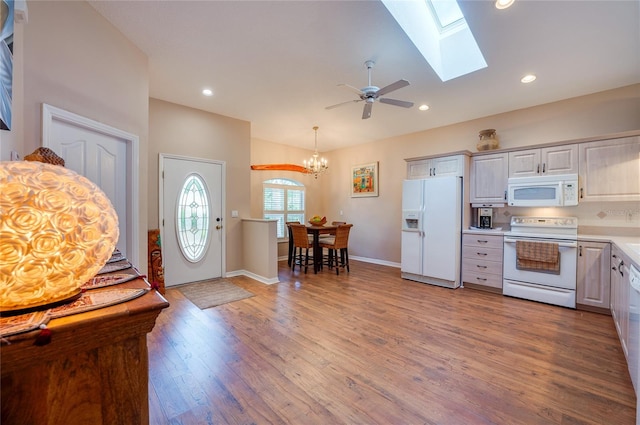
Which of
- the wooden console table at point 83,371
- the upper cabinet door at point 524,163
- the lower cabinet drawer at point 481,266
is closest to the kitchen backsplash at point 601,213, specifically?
the upper cabinet door at point 524,163

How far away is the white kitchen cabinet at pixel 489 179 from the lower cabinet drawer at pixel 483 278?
110 centimetres

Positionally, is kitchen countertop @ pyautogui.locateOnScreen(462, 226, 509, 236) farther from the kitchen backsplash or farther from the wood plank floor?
the wood plank floor

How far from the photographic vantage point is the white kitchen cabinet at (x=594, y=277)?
2.97 metres

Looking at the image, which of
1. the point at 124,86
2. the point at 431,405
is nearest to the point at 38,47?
the point at 124,86

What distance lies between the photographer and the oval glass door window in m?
4.12

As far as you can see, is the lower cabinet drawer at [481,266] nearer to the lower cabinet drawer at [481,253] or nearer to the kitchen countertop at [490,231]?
the lower cabinet drawer at [481,253]

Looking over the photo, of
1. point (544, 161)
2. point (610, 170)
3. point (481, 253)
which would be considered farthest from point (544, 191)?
point (481, 253)

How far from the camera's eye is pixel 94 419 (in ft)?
1.87

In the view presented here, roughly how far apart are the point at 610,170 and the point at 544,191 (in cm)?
66

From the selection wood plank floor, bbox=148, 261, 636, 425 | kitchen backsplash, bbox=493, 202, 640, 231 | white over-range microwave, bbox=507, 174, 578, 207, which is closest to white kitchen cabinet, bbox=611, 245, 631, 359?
wood plank floor, bbox=148, 261, 636, 425

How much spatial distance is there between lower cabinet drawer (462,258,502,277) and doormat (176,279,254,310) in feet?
10.7

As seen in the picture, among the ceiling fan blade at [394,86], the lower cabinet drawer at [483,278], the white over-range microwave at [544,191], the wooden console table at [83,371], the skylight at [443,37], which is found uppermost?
the skylight at [443,37]

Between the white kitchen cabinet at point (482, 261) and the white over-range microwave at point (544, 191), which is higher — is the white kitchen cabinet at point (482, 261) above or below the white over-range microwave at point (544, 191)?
below

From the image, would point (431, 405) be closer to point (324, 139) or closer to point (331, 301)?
point (331, 301)
